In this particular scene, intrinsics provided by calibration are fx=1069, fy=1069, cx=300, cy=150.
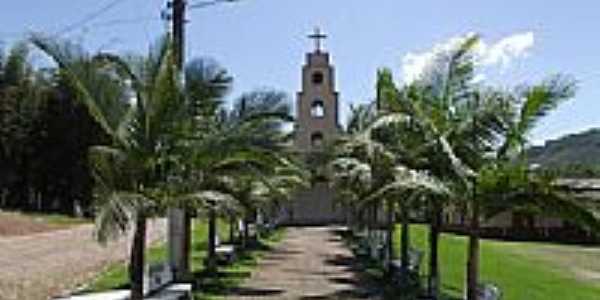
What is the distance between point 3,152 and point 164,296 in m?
51.9

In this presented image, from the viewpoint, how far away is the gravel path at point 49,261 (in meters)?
20.7

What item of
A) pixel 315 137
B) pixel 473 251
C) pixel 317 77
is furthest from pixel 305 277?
pixel 317 77

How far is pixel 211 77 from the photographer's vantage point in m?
19.0

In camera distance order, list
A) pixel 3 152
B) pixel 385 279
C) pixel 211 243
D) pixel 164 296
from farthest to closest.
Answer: pixel 3 152
pixel 211 243
pixel 385 279
pixel 164 296

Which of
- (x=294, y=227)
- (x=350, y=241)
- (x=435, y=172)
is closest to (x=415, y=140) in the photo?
(x=435, y=172)

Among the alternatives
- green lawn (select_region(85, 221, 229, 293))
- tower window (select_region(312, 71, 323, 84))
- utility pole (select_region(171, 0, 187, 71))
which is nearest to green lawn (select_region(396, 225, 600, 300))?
green lawn (select_region(85, 221, 229, 293))

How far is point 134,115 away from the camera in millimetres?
14773

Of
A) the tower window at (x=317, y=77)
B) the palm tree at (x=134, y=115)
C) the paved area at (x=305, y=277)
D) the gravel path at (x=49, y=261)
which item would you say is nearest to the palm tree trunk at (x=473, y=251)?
the palm tree at (x=134, y=115)

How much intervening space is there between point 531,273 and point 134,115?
18.4 meters

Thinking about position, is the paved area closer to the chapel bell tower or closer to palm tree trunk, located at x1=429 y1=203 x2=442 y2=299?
palm tree trunk, located at x1=429 y1=203 x2=442 y2=299

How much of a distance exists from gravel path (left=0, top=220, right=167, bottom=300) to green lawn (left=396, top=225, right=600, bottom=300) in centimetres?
813

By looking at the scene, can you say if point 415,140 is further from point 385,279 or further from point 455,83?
point 385,279

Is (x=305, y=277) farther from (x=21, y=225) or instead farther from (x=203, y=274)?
(x=21, y=225)

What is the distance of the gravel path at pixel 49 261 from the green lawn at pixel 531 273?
8.13m
